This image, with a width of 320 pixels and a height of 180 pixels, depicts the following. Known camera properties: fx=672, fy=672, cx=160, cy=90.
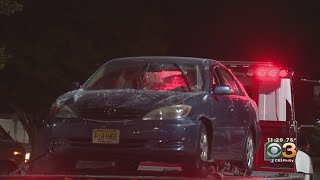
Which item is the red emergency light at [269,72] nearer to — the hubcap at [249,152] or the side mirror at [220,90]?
the hubcap at [249,152]

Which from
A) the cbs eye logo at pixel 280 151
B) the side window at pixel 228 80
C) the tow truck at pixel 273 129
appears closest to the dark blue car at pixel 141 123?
the side window at pixel 228 80

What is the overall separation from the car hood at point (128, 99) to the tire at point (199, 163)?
1.33 ft

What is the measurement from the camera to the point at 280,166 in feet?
33.0

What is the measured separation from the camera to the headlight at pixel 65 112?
653cm

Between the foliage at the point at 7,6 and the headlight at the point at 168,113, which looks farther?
the foliage at the point at 7,6

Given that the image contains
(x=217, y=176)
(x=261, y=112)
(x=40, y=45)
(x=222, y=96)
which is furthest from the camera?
(x=40, y=45)

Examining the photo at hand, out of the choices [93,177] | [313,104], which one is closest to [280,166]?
[313,104]

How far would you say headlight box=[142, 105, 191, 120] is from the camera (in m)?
6.38

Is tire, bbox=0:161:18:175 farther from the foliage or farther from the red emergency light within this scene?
the red emergency light

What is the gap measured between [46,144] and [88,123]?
0.60 metres

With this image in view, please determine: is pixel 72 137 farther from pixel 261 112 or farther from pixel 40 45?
pixel 40 45

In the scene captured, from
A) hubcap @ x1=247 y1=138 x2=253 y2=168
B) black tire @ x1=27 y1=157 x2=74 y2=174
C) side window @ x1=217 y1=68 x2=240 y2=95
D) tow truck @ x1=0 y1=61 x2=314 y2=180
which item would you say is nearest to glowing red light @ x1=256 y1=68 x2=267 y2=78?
tow truck @ x1=0 y1=61 x2=314 y2=180

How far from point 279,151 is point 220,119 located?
311 centimetres

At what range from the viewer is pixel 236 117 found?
25.9 feet
